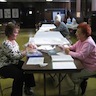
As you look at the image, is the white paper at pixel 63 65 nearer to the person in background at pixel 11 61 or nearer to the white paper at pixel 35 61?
the white paper at pixel 35 61

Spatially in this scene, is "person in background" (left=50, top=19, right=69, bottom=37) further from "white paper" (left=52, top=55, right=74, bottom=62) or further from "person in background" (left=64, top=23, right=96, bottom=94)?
"white paper" (left=52, top=55, right=74, bottom=62)

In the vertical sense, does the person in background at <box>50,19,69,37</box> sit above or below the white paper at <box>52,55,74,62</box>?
above

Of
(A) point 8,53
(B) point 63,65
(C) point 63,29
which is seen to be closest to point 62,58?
(B) point 63,65

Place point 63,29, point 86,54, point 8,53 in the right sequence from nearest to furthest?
point 86,54 < point 8,53 < point 63,29

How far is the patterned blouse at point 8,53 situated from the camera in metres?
2.97

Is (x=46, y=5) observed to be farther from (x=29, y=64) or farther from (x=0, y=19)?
(x=29, y=64)

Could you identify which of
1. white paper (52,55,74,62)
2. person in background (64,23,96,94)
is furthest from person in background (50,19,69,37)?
white paper (52,55,74,62)

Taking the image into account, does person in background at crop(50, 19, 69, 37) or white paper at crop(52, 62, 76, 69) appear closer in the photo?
white paper at crop(52, 62, 76, 69)

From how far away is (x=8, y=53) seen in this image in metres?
3.00

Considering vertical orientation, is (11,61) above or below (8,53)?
below

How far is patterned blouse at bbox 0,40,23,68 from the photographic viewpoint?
297 centimetres

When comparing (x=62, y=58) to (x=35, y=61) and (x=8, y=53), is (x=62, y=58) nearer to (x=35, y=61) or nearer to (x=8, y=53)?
(x=35, y=61)

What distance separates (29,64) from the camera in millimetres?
2535

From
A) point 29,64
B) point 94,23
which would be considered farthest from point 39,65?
point 94,23
